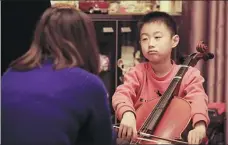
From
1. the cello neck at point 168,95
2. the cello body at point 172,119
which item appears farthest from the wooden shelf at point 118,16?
the cello body at point 172,119

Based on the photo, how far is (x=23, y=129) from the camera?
3.46 feet

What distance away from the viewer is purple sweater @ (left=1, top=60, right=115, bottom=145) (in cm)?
104

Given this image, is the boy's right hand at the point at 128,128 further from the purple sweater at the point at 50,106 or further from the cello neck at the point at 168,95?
the purple sweater at the point at 50,106

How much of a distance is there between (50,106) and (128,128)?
0.37m

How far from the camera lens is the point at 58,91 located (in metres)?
1.04

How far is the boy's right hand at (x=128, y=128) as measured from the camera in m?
1.32

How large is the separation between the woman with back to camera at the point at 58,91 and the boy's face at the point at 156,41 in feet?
1.62

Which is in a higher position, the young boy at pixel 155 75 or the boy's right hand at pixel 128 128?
the young boy at pixel 155 75

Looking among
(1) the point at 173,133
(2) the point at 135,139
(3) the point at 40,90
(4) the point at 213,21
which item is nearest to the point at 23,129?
(3) the point at 40,90

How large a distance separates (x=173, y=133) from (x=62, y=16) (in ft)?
1.76

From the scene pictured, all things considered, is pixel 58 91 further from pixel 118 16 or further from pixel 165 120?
pixel 118 16

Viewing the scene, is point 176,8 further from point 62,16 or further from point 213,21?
point 62,16

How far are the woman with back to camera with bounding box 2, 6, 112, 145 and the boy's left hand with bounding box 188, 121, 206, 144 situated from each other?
0.96ft

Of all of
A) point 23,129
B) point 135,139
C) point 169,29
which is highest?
point 169,29
